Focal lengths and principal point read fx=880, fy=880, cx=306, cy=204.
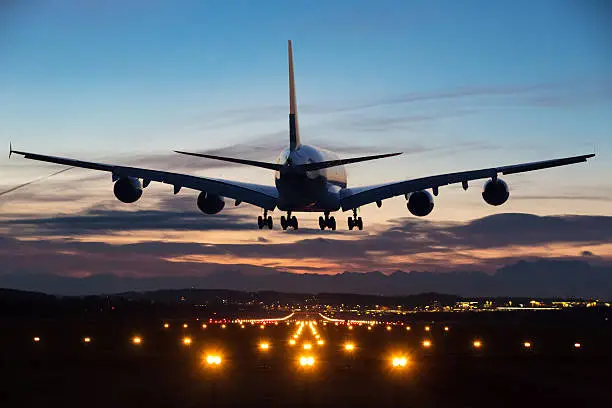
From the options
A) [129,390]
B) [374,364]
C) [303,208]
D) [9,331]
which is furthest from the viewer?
[9,331]

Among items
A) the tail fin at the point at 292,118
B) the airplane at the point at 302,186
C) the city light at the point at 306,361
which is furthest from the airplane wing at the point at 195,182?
the city light at the point at 306,361

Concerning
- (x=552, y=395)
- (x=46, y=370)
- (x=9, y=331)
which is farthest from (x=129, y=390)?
(x=9, y=331)

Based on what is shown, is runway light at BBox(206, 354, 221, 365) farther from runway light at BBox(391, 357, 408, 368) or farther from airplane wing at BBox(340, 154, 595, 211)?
airplane wing at BBox(340, 154, 595, 211)

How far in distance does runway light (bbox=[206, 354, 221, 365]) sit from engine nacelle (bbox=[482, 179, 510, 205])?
22.8 m

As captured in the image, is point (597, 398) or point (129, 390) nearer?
point (597, 398)

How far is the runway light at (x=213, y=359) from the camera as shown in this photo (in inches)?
2190

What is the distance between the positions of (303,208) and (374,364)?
57.8 ft

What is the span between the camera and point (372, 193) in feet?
238

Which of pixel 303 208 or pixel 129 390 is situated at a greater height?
pixel 303 208

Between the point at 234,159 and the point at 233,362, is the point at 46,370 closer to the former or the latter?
the point at 233,362

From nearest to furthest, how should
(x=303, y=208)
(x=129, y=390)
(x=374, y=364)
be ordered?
1. (x=129, y=390)
2. (x=374, y=364)
3. (x=303, y=208)

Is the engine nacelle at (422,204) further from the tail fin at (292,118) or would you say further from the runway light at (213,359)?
the runway light at (213,359)

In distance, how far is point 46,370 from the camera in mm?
48500

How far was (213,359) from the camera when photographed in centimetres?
5828
